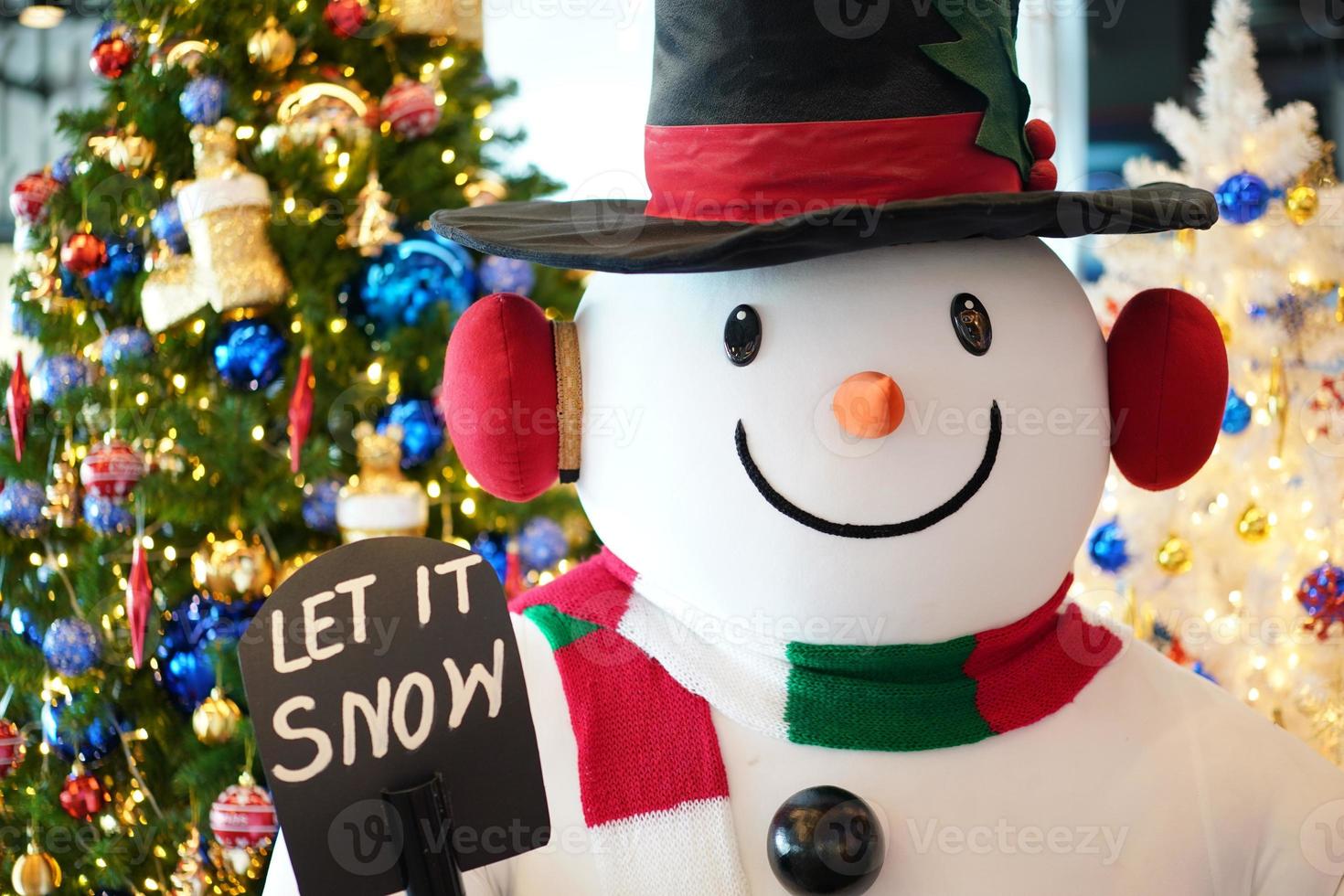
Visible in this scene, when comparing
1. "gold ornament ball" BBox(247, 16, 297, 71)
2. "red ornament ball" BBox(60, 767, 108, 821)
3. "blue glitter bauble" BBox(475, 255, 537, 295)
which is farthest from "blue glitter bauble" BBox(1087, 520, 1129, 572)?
"red ornament ball" BBox(60, 767, 108, 821)

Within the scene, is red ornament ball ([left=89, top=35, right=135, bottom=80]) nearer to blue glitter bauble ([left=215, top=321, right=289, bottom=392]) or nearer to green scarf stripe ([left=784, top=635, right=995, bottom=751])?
blue glitter bauble ([left=215, top=321, right=289, bottom=392])

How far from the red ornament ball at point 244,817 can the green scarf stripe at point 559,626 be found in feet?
2.71

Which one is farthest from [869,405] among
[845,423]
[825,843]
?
[825,843]

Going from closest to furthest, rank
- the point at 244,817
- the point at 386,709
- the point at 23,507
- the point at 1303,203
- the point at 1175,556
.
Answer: the point at 386,709 → the point at 244,817 → the point at 23,507 → the point at 1303,203 → the point at 1175,556

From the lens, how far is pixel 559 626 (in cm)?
134

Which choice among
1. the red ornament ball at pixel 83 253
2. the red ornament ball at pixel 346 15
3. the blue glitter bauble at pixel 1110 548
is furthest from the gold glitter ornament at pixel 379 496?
the blue glitter bauble at pixel 1110 548

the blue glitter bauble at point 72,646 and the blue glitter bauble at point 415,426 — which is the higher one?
the blue glitter bauble at point 415,426

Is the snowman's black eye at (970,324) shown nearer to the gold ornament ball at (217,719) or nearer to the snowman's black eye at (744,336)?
the snowman's black eye at (744,336)

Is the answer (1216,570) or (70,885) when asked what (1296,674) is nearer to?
(1216,570)

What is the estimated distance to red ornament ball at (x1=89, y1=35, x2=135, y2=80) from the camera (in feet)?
6.99

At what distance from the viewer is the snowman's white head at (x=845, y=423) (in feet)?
3.99

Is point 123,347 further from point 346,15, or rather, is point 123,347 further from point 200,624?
point 346,15

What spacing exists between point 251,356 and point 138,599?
1.31ft

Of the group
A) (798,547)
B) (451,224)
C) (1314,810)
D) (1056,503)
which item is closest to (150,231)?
(451,224)
